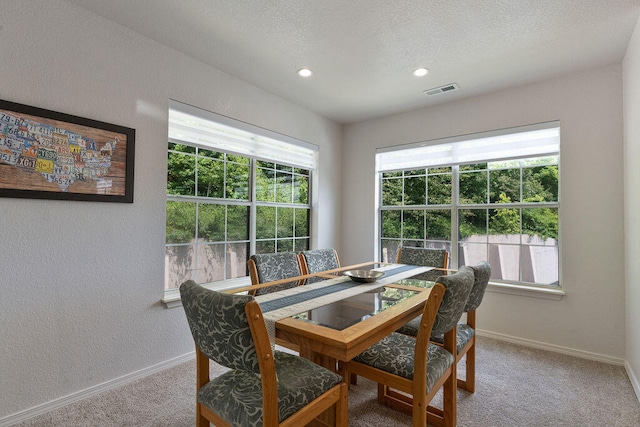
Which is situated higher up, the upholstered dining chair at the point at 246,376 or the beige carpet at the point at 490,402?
the upholstered dining chair at the point at 246,376

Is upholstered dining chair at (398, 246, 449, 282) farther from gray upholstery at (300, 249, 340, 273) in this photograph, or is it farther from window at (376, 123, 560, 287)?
window at (376, 123, 560, 287)

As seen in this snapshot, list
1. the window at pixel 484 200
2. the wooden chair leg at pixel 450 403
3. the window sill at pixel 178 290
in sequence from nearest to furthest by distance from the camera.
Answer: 1. the wooden chair leg at pixel 450 403
2. the window sill at pixel 178 290
3. the window at pixel 484 200

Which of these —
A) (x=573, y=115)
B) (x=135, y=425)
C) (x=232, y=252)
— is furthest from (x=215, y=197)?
(x=573, y=115)

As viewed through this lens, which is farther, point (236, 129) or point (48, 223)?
point (236, 129)

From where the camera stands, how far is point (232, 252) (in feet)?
10.6

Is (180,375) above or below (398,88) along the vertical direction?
A: below

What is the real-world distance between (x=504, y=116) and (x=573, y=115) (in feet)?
1.88

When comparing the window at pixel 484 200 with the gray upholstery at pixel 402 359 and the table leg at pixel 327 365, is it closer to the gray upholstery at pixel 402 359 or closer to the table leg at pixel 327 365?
the gray upholstery at pixel 402 359

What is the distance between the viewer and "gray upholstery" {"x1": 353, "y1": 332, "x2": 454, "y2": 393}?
5.18ft

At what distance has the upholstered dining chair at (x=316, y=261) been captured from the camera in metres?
2.66

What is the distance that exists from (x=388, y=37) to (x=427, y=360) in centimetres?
224

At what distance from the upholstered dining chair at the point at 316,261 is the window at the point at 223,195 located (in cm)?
89

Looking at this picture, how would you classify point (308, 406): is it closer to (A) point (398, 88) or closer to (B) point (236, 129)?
(B) point (236, 129)

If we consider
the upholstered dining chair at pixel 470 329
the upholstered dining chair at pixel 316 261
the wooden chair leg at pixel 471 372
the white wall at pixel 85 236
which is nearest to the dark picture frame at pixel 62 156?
the white wall at pixel 85 236
